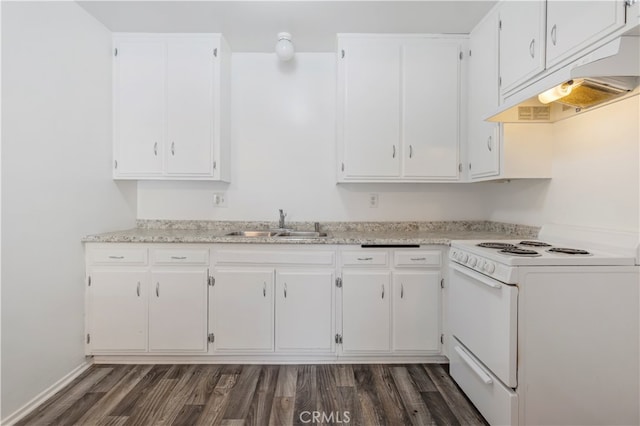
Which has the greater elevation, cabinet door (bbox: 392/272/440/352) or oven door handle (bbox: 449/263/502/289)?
oven door handle (bbox: 449/263/502/289)

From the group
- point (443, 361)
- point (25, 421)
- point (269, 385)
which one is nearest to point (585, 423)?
point (443, 361)

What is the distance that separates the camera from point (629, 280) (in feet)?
4.58

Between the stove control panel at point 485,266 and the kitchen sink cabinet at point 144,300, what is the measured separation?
1725 mm

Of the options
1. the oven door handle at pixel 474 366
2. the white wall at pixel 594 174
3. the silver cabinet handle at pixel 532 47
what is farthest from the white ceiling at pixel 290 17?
the oven door handle at pixel 474 366

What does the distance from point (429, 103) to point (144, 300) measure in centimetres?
260

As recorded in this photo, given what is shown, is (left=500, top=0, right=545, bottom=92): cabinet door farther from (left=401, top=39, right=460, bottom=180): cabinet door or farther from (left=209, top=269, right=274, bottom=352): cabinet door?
(left=209, top=269, right=274, bottom=352): cabinet door

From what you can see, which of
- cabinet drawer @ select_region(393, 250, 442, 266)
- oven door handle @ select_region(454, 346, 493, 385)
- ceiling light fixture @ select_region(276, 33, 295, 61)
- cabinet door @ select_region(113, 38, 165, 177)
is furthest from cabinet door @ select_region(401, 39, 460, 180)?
cabinet door @ select_region(113, 38, 165, 177)

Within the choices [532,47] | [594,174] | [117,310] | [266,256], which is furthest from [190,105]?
[594,174]

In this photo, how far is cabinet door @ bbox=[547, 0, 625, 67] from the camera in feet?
4.14

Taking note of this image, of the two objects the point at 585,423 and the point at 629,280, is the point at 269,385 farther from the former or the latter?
the point at 629,280

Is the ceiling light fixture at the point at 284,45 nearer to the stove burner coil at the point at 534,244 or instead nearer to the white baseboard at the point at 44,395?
the stove burner coil at the point at 534,244

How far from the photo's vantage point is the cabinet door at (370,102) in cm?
238

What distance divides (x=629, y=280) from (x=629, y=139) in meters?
0.73

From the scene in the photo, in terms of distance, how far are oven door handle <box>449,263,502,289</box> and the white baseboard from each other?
2.61 metres
